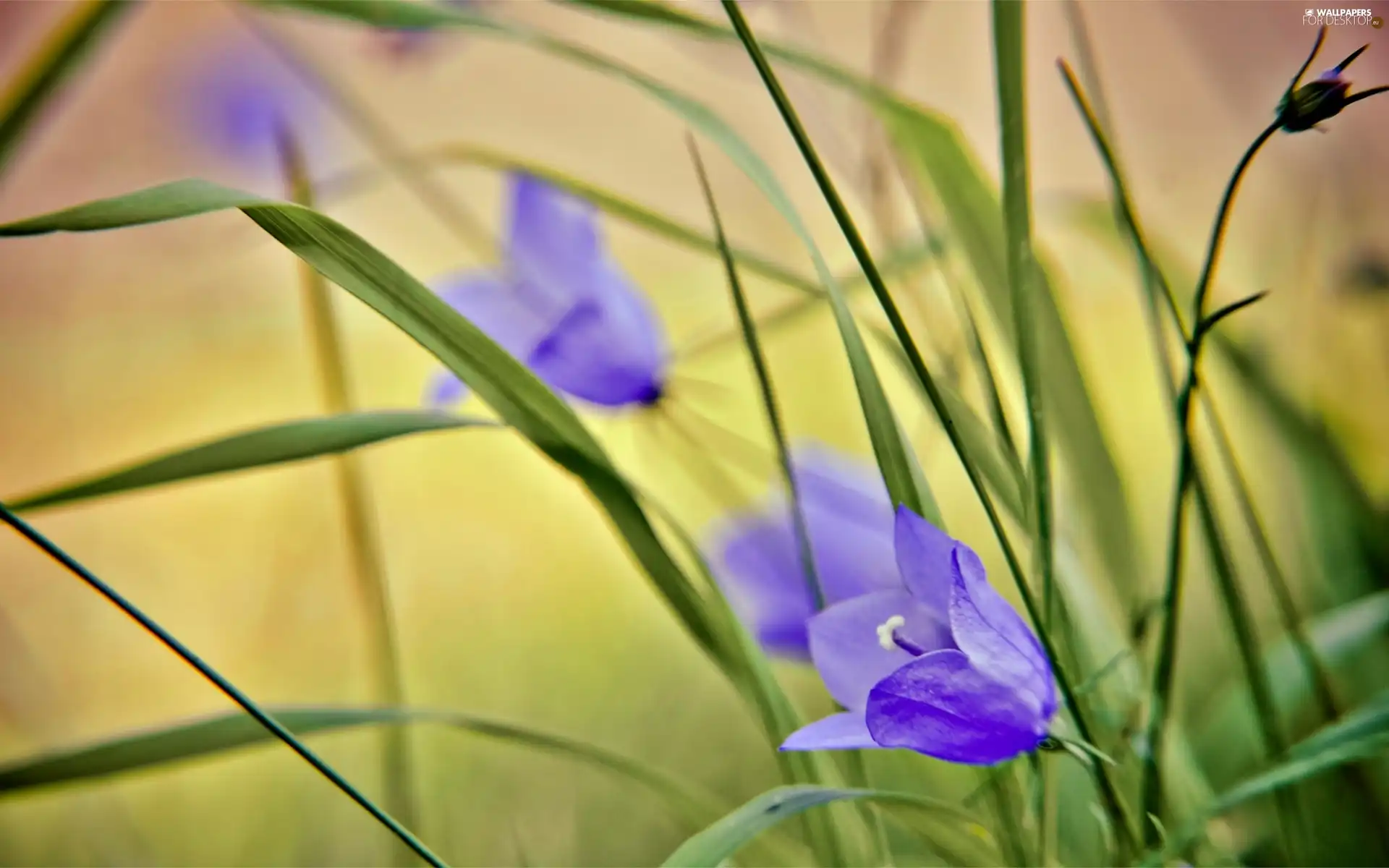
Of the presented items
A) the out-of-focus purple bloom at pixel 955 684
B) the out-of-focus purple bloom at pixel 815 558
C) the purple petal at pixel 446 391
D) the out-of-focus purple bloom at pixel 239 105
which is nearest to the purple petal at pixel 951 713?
the out-of-focus purple bloom at pixel 955 684

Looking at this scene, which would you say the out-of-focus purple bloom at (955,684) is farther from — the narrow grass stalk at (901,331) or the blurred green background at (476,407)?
the blurred green background at (476,407)

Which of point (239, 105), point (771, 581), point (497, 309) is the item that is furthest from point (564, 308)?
point (239, 105)

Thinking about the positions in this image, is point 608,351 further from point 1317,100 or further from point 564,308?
point 1317,100

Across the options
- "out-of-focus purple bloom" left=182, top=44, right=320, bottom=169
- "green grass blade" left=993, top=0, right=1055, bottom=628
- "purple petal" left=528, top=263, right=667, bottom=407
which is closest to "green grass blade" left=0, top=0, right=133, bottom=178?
"purple petal" left=528, top=263, right=667, bottom=407

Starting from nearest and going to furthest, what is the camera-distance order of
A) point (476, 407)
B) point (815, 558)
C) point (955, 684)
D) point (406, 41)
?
point (955, 684) → point (815, 558) → point (406, 41) → point (476, 407)

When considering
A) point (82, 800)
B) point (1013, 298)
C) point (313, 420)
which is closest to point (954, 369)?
point (1013, 298)

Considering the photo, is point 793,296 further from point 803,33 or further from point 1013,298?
point 1013,298
